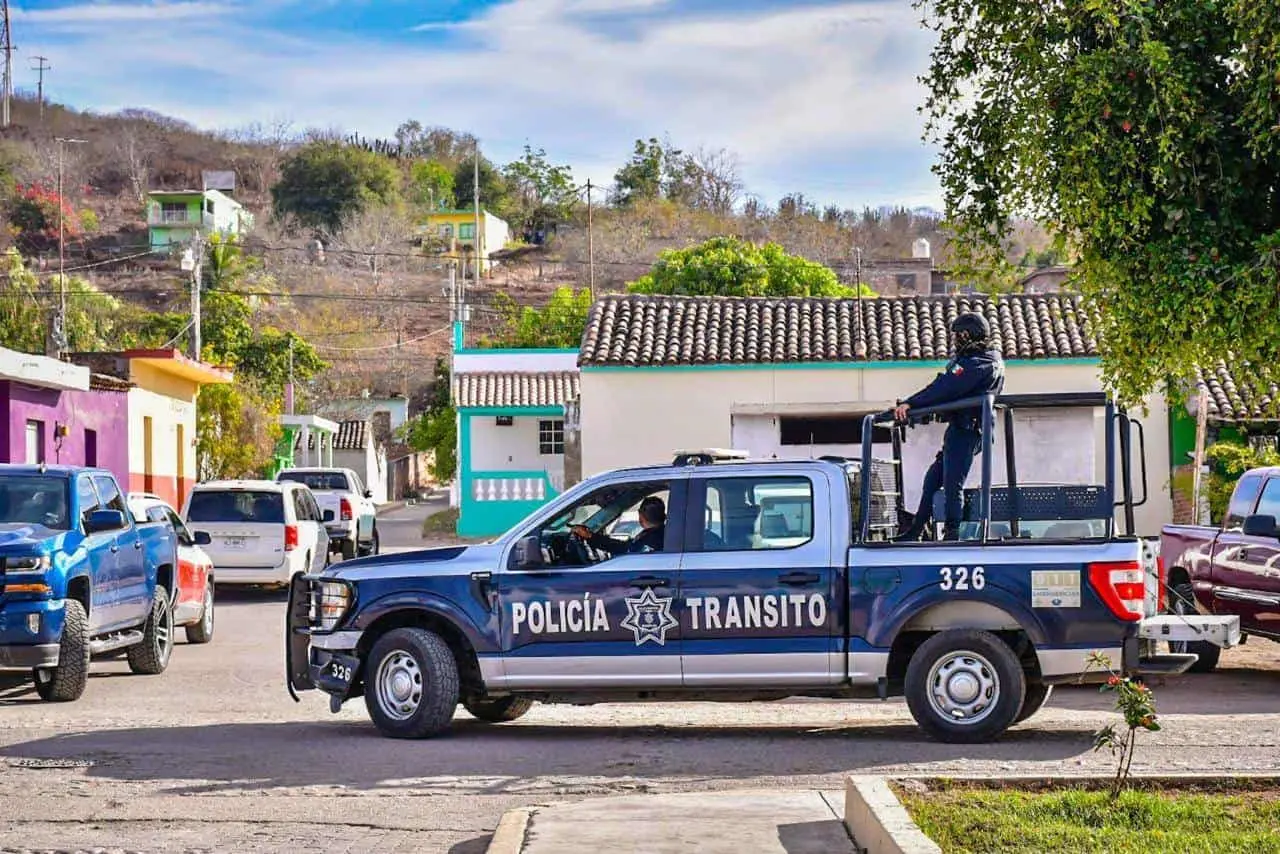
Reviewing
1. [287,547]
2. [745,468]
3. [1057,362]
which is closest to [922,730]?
[745,468]

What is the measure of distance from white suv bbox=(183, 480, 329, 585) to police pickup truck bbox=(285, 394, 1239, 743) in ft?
44.5

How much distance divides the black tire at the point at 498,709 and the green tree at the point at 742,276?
41581mm

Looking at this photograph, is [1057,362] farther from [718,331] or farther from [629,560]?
[629,560]

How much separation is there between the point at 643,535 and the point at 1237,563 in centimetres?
625

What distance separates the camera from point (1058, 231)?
9656mm

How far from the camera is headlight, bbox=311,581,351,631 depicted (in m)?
12.4

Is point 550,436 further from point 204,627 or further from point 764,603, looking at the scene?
point 764,603

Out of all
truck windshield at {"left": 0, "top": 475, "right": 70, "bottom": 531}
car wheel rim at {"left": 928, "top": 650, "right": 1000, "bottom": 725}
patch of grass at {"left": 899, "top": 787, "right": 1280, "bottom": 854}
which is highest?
truck windshield at {"left": 0, "top": 475, "right": 70, "bottom": 531}

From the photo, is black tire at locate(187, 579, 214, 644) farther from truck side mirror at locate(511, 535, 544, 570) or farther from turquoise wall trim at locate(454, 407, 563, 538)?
turquoise wall trim at locate(454, 407, 563, 538)

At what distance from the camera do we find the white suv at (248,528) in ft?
84.8

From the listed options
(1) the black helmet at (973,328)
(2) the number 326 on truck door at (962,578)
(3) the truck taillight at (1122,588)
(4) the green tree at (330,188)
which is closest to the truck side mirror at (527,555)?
(2) the number 326 on truck door at (962,578)

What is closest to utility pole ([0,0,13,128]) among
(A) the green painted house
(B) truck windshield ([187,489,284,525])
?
(A) the green painted house

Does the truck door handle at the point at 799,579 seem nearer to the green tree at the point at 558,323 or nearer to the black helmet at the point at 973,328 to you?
the black helmet at the point at 973,328

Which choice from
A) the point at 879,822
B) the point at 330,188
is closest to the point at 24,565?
the point at 879,822
